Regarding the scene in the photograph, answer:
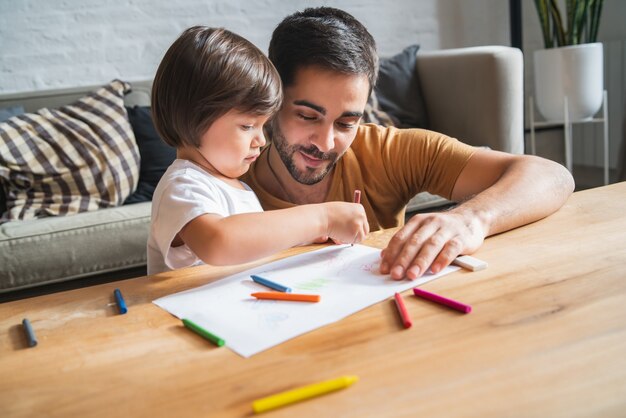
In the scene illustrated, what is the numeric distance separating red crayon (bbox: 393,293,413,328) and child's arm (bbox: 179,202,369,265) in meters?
0.22

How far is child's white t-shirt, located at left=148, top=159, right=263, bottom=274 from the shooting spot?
94cm

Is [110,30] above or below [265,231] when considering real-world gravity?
above

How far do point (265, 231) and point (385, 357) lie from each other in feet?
1.14

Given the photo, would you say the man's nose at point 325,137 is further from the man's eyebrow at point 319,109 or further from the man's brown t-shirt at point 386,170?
the man's brown t-shirt at point 386,170

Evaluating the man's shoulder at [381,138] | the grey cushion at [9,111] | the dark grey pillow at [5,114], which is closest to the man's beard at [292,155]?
the man's shoulder at [381,138]

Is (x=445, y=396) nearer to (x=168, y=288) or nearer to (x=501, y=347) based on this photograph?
(x=501, y=347)

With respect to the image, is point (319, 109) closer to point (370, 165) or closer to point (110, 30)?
point (370, 165)

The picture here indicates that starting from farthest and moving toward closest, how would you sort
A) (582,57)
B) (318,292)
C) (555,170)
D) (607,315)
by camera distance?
(582,57) → (555,170) → (318,292) → (607,315)

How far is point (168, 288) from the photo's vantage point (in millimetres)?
869

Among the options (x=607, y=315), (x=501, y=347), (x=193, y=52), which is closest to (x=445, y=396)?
(x=501, y=347)

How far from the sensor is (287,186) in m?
1.51

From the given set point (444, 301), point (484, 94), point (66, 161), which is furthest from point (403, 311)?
point (484, 94)

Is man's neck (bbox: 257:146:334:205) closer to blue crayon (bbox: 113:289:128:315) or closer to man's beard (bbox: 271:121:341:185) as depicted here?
man's beard (bbox: 271:121:341:185)

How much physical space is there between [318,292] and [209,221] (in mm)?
210
